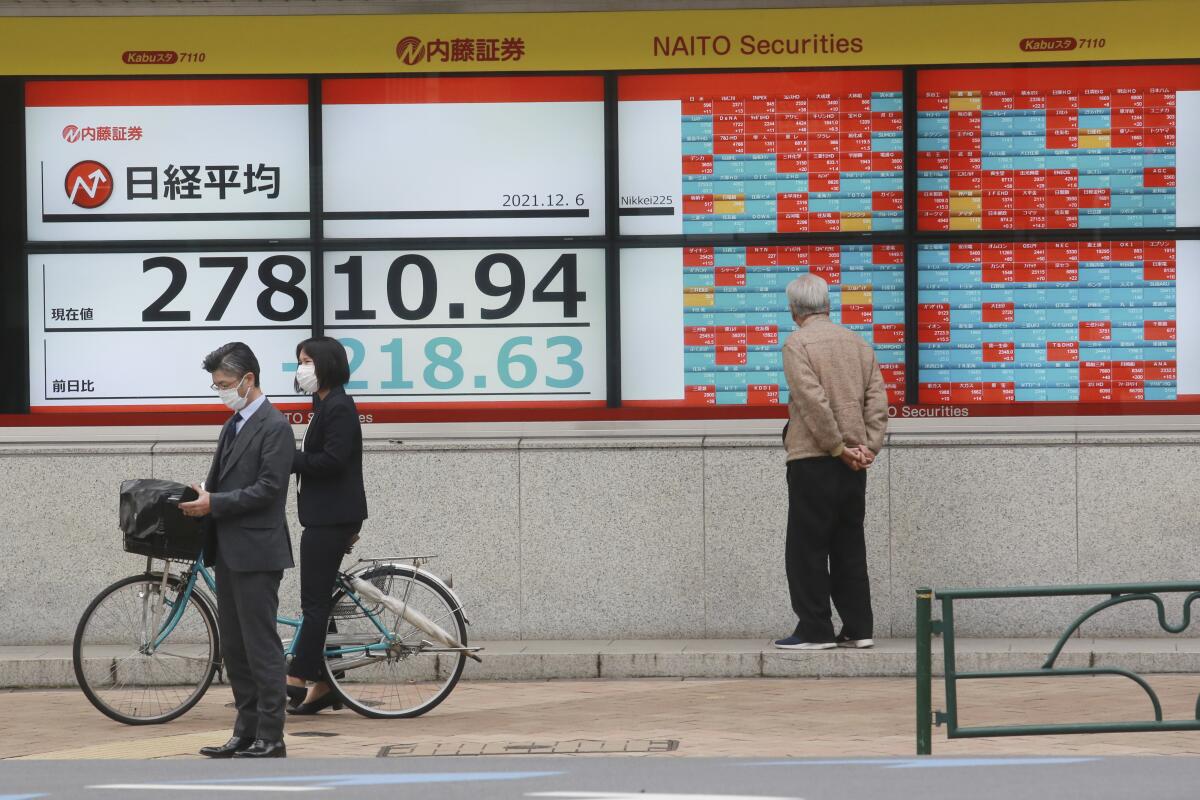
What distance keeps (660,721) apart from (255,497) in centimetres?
223

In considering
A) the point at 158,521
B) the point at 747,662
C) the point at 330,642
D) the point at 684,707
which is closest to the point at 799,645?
the point at 747,662

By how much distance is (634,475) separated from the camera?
1077 centimetres

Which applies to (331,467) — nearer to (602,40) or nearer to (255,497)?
(255,497)

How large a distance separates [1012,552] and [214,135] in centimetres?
536

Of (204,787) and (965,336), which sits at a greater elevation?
(965,336)

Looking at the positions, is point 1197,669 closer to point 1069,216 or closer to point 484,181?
point 1069,216

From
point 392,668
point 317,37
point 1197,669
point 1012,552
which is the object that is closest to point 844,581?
point 1012,552

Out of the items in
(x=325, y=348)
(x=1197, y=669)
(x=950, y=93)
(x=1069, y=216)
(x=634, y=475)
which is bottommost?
(x=1197, y=669)

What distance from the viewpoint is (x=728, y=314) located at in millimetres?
10961

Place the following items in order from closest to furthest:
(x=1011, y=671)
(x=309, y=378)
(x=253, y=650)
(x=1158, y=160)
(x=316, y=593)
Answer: (x=1011, y=671), (x=253, y=650), (x=316, y=593), (x=309, y=378), (x=1158, y=160)

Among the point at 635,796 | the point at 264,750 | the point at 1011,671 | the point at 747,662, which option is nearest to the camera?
the point at 635,796

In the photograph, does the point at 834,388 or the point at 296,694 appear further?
the point at 834,388

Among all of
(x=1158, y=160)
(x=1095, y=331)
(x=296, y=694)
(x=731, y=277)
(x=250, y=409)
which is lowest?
(x=296, y=694)

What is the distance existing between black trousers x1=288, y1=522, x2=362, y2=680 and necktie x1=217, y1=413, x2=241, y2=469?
1015mm
